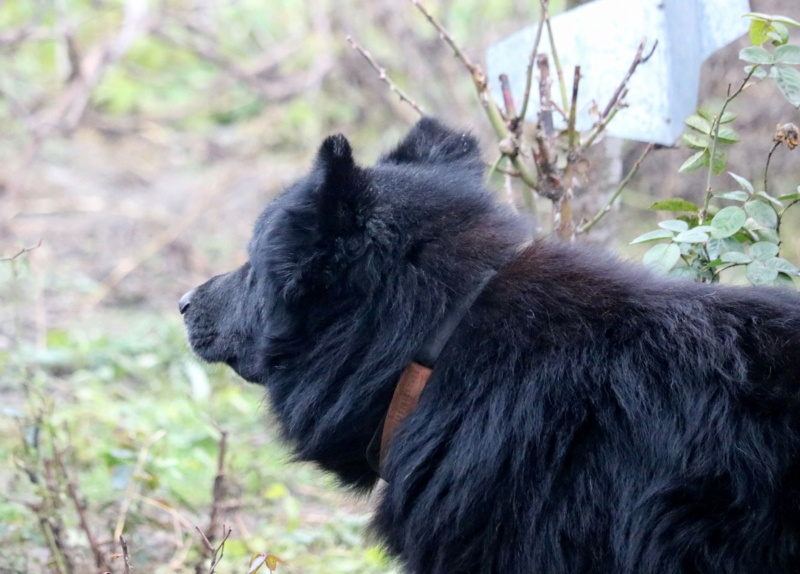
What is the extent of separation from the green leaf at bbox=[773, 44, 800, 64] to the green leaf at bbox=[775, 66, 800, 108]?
3cm

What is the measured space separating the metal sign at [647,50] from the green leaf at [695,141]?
0.42 metres

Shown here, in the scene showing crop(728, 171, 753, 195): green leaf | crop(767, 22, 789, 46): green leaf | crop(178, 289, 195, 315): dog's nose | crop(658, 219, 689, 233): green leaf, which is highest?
crop(767, 22, 789, 46): green leaf

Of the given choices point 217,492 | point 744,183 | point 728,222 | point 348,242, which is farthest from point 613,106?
point 217,492

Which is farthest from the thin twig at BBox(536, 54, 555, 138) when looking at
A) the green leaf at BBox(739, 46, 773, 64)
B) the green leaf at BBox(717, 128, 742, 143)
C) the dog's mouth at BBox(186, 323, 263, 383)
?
the dog's mouth at BBox(186, 323, 263, 383)

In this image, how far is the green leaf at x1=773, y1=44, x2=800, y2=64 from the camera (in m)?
2.58

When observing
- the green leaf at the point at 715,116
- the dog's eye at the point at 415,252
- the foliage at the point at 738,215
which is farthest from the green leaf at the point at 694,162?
the dog's eye at the point at 415,252

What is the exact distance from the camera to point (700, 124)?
2.88 meters

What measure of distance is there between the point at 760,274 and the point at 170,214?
709 centimetres

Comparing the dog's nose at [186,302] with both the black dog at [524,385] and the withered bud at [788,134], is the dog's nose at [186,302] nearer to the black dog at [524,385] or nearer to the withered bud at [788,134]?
the black dog at [524,385]

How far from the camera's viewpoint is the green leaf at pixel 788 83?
2.59m

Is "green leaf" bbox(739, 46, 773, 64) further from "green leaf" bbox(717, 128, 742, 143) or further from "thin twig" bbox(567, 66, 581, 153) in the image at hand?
"thin twig" bbox(567, 66, 581, 153)

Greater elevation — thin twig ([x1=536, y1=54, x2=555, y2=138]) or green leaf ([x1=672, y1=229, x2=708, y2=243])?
thin twig ([x1=536, y1=54, x2=555, y2=138])

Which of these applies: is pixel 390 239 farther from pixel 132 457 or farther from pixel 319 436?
pixel 132 457

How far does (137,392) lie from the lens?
19.6 feet
